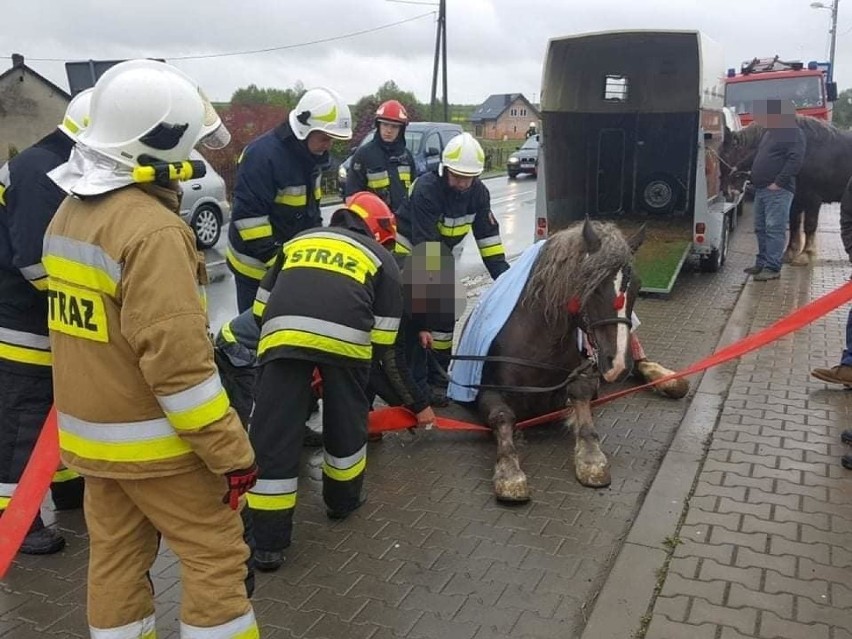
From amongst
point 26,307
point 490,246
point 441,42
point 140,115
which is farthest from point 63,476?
point 441,42

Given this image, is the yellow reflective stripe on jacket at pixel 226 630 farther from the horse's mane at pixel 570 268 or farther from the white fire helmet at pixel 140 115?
the horse's mane at pixel 570 268

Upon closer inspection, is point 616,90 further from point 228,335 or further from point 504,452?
point 228,335

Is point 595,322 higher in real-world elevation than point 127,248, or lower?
lower

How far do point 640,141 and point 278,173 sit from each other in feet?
25.8

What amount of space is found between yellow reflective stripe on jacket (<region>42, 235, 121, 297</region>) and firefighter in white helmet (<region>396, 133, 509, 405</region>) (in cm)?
309

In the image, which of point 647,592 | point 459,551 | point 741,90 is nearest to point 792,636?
point 647,592

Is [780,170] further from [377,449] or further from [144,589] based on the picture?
[144,589]

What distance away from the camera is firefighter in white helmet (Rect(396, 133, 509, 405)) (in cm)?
563

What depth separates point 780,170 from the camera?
982 cm

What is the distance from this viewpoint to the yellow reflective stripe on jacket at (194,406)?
2.29m

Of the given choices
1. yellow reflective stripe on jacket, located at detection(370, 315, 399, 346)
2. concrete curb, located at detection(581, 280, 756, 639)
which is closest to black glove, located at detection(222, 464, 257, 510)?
yellow reflective stripe on jacket, located at detection(370, 315, 399, 346)

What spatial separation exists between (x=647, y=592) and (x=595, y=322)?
149 cm

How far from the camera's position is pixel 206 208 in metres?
12.7

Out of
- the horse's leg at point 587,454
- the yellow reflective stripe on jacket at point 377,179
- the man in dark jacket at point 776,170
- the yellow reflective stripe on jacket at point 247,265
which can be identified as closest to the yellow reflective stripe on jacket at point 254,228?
the yellow reflective stripe on jacket at point 247,265
